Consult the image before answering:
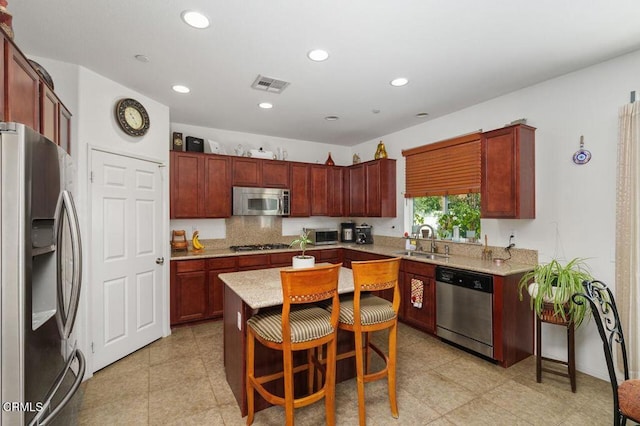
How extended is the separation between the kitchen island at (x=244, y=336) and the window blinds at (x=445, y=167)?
6.96 ft

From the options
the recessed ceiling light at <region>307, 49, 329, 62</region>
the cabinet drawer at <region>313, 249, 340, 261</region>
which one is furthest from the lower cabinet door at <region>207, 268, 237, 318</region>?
the recessed ceiling light at <region>307, 49, 329, 62</region>

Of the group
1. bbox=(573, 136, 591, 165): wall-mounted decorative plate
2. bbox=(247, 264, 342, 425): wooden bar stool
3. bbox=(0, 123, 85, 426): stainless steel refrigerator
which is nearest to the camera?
bbox=(0, 123, 85, 426): stainless steel refrigerator

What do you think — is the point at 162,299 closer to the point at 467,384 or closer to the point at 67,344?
the point at 67,344

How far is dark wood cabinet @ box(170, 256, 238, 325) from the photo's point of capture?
375cm

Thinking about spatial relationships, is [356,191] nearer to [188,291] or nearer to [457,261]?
[457,261]

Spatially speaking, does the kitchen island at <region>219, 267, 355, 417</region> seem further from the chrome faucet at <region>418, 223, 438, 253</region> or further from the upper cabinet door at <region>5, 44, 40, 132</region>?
the chrome faucet at <region>418, 223, 438, 253</region>

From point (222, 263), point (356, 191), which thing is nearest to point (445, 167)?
point (356, 191)

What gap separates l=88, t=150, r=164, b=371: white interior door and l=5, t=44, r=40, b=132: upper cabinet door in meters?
1.06

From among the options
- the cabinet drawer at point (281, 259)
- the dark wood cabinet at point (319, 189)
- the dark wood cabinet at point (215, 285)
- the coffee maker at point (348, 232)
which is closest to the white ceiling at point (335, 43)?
the dark wood cabinet at point (319, 189)

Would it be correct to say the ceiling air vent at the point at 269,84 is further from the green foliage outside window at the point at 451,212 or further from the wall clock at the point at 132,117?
the green foliage outside window at the point at 451,212

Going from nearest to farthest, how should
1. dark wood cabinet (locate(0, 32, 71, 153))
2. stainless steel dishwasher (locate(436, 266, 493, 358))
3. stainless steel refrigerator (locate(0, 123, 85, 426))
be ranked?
stainless steel refrigerator (locate(0, 123, 85, 426)), dark wood cabinet (locate(0, 32, 71, 153)), stainless steel dishwasher (locate(436, 266, 493, 358))

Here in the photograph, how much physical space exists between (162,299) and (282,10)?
323 centimetres

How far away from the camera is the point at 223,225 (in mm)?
4684

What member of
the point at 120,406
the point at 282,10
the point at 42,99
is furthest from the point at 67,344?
the point at 282,10
